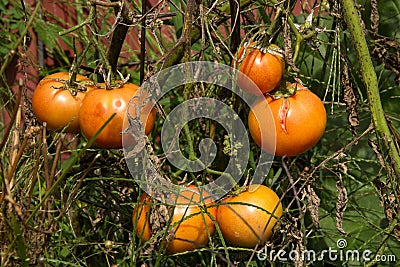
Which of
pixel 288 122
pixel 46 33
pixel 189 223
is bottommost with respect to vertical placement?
pixel 189 223

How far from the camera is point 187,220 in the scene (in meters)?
0.96

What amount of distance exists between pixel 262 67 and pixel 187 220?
0.27 metres

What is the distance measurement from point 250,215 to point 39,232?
1.09ft

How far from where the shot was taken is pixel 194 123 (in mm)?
1209

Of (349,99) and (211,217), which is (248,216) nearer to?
(211,217)

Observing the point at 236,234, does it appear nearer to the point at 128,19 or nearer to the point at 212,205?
the point at 212,205

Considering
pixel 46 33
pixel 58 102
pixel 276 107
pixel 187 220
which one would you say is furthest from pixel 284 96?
pixel 46 33

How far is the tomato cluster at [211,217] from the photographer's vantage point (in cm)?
94

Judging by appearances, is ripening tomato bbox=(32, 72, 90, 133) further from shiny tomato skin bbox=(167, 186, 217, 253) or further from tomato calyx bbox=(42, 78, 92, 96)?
shiny tomato skin bbox=(167, 186, 217, 253)

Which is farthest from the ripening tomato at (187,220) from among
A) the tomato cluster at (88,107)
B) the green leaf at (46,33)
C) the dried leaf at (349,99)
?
the green leaf at (46,33)

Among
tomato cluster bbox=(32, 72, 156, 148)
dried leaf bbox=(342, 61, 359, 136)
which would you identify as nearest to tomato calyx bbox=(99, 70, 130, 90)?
tomato cluster bbox=(32, 72, 156, 148)

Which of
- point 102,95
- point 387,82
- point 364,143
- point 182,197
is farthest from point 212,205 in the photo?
point 387,82

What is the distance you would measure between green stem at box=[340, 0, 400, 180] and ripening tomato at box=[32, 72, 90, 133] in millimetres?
441

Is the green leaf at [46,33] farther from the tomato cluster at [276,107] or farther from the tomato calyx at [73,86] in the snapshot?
the tomato cluster at [276,107]
